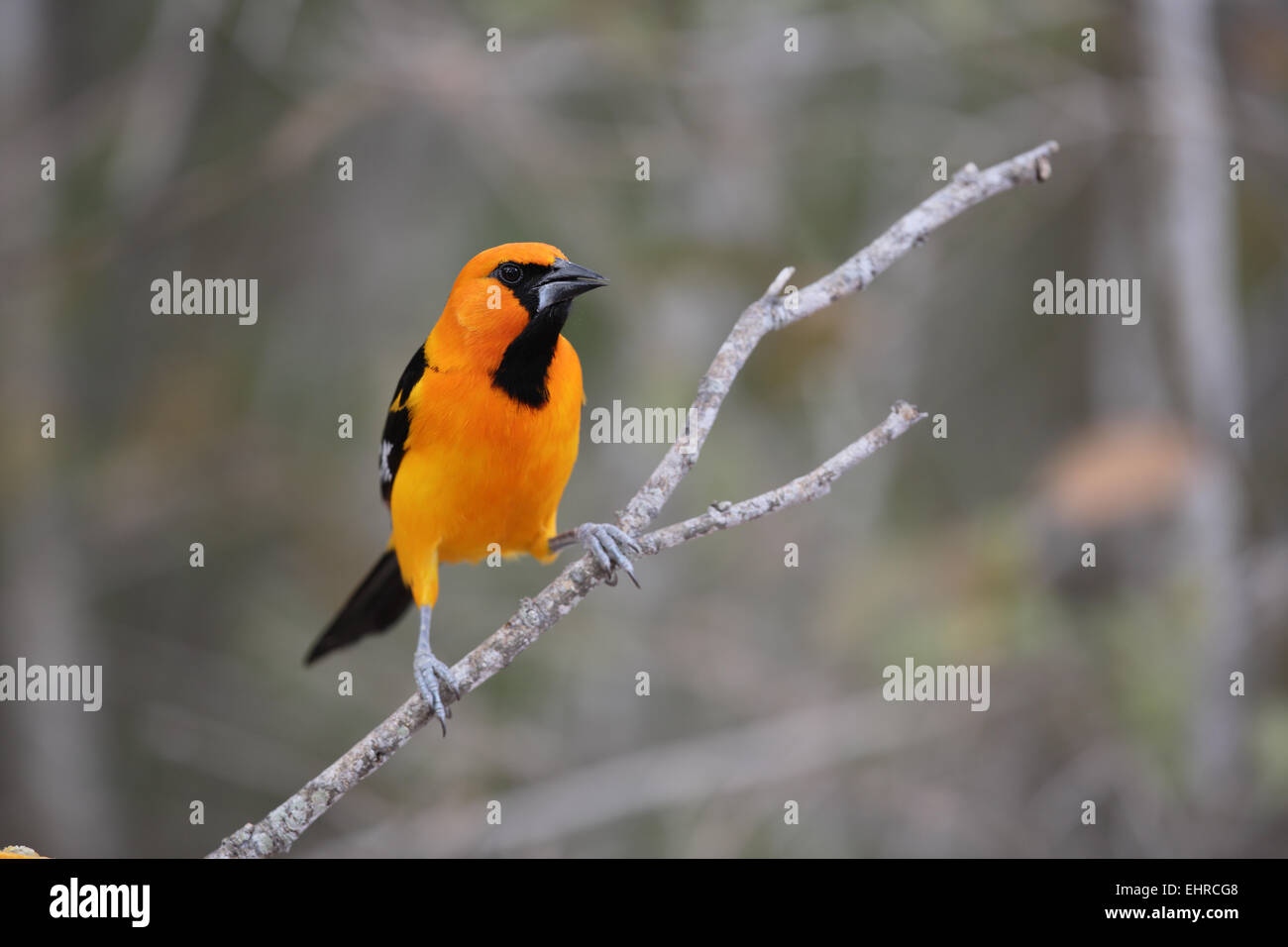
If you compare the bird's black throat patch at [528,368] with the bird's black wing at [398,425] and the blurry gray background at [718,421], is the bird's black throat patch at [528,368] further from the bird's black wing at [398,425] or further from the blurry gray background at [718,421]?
the blurry gray background at [718,421]

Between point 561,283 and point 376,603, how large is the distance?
1870 millimetres

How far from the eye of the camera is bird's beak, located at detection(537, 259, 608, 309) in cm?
383

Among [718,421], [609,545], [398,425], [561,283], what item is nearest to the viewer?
[609,545]

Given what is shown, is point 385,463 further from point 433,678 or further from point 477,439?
point 433,678

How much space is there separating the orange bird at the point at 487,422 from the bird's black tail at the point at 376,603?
386 mm

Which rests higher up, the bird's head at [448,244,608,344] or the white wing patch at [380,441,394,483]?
the bird's head at [448,244,608,344]

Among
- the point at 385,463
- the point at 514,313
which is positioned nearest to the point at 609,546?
the point at 514,313

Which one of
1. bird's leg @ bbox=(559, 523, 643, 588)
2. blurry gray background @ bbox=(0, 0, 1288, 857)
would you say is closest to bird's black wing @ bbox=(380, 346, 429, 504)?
bird's leg @ bbox=(559, 523, 643, 588)

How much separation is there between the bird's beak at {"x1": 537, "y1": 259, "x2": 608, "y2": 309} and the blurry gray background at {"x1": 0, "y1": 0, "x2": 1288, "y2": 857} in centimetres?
330

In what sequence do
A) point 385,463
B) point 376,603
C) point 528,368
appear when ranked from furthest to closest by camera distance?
1. point 376,603
2. point 385,463
3. point 528,368

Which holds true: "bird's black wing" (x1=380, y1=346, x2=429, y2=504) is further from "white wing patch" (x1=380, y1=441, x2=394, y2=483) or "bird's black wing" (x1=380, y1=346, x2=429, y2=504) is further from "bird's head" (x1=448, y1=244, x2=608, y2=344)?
"bird's head" (x1=448, y1=244, x2=608, y2=344)

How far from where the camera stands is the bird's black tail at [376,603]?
4906mm

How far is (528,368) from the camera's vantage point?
4.07m

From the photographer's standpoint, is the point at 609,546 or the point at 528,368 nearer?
the point at 609,546
